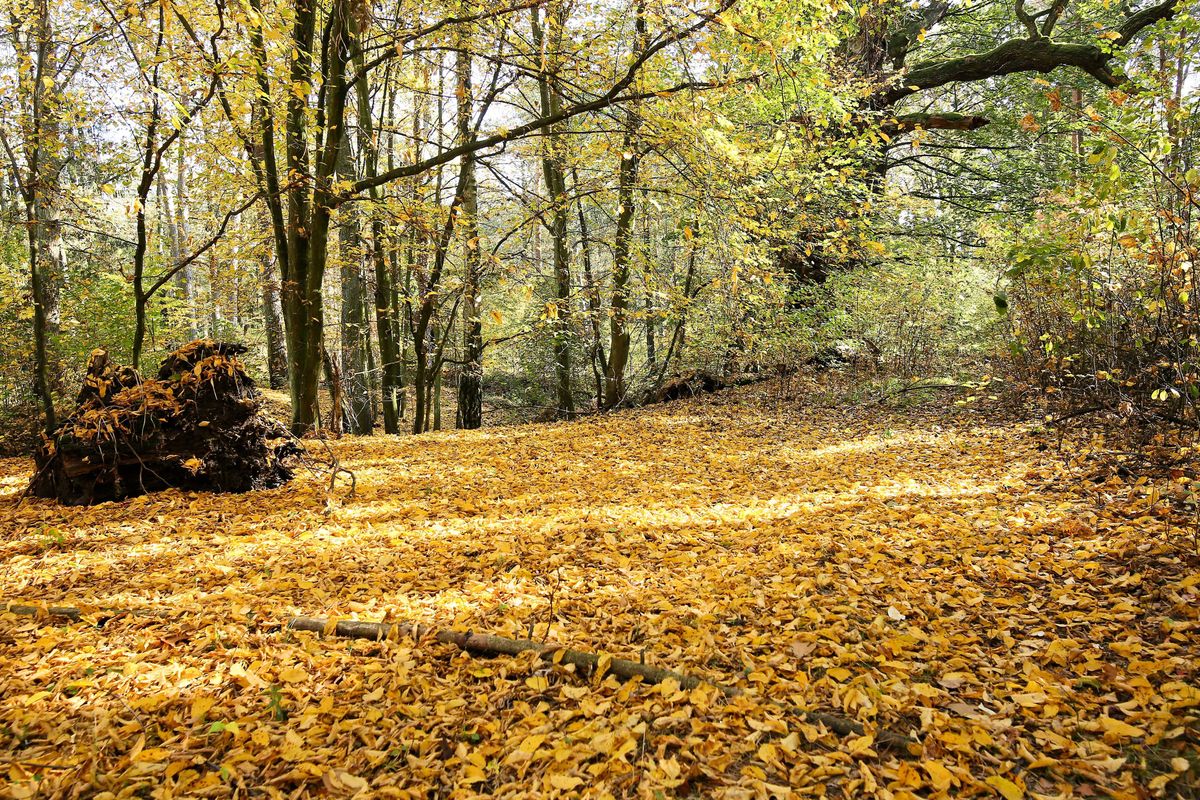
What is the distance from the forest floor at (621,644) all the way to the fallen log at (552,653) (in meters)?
0.05

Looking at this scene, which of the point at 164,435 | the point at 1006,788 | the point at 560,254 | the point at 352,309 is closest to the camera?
the point at 1006,788

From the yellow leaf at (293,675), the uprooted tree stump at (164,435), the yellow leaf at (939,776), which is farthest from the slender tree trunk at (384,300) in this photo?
the yellow leaf at (939,776)

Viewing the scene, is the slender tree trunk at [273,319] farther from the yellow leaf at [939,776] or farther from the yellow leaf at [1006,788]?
the yellow leaf at [1006,788]

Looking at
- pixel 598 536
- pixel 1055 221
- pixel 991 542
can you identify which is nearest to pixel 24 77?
pixel 598 536

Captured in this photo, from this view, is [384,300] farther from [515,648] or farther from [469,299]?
[515,648]

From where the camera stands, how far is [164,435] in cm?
495

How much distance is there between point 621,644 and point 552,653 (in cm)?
33

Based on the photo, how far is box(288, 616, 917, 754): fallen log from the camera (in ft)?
7.11

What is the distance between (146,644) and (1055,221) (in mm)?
7864

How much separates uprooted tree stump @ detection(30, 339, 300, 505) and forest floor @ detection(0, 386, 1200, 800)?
0.77ft

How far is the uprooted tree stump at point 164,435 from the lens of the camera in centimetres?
472

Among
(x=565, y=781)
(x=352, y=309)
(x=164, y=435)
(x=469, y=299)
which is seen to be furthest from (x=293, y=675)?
(x=352, y=309)

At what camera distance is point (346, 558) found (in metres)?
3.85

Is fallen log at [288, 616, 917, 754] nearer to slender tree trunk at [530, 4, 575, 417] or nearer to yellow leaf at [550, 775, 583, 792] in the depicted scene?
yellow leaf at [550, 775, 583, 792]
